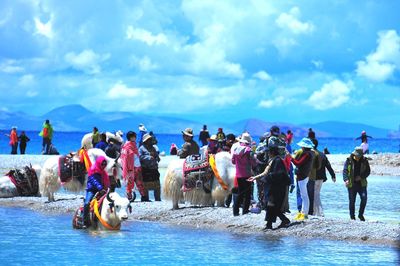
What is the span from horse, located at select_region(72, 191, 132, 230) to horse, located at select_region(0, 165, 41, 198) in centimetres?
537

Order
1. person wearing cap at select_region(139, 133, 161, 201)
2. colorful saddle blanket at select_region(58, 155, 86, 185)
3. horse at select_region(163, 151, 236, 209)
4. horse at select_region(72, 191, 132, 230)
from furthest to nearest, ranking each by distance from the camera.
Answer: colorful saddle blanket at select_region(58, 155, 86, 185) < person wearing cap at select_region(139, 133, 161, 201) < horse at select_region(163, 151, 236, 209) < horse at select_region(72, 191, 132, 230)

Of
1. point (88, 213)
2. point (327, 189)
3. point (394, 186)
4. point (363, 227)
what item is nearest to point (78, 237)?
point (88, 213)

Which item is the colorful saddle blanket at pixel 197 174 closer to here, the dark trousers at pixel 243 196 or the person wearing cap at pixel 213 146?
the person wearing cap at pixel 213 146

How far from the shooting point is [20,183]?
778 inches

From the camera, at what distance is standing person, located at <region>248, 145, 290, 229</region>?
13867 millimetres

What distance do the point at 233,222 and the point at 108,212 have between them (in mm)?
2080

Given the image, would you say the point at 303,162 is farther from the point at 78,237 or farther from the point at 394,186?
the point at 394,186

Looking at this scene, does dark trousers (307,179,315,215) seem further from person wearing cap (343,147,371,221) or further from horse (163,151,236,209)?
horse (163,151,236,209)

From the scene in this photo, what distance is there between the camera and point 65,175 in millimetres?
17969

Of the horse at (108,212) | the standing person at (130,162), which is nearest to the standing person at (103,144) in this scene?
the standing person at (130,162)

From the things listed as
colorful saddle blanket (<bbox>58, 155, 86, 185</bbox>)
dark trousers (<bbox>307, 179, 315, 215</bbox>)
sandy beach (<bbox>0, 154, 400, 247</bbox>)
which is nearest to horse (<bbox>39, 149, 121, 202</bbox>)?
colorful saddle blanket (<bbox>58, 155, 86, 185</bbox>)

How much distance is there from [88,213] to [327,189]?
1147cm

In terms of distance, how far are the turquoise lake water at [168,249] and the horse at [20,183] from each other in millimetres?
4747

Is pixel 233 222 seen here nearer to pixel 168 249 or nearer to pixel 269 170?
pixel 269 170
